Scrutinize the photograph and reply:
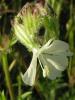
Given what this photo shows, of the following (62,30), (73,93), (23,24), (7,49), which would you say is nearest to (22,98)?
(7,49)

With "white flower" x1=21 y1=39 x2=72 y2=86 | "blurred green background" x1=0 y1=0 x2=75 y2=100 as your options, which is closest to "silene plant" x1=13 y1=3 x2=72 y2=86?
"white flower" x1=21 y1=39 x2=72 y2=86

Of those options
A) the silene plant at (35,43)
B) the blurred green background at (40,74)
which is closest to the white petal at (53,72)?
the silene plant at (35,43)

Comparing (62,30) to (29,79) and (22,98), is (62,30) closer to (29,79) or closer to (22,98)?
(22,98)

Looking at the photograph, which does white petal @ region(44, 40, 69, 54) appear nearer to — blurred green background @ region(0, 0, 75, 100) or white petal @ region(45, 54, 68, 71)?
white petal @ region(45, 54, 68, 71)

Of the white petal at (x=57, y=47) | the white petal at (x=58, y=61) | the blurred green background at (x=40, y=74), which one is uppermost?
the white petal at (x=57, y=47)

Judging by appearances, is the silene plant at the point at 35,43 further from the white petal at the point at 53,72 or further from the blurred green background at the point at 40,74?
the blurred green background at the point at 40,74

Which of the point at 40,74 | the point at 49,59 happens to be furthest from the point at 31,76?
the point at 40,74

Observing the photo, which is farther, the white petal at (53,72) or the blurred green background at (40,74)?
the blurred green background at (40,74)

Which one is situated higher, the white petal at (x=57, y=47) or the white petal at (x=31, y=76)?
the white petal at (x=57, y=47)
